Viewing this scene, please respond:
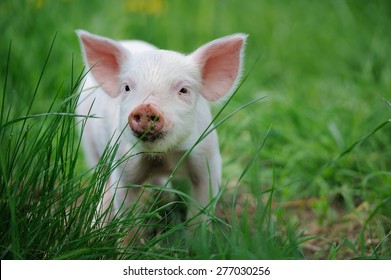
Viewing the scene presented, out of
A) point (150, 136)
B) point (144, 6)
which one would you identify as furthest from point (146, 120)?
point (144, 6)

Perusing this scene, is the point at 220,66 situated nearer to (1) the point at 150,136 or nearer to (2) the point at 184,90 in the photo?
(2) the point at 184,90

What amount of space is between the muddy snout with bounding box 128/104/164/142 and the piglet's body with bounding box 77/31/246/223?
0.06 feet

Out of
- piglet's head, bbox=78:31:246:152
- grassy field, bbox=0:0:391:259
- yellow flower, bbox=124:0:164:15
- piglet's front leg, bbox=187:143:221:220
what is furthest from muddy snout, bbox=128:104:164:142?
yellow flower, bbox=124:0:164:15

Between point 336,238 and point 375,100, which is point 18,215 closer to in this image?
point 336,238

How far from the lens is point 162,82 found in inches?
122

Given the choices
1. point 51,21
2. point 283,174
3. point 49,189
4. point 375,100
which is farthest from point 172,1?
point 49,189

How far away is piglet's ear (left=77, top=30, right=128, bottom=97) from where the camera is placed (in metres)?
3.46

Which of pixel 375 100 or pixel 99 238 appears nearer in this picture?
pixel 99 238

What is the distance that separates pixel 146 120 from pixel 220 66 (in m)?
0.76

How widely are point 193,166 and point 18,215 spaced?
102 cm

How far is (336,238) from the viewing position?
3.97m

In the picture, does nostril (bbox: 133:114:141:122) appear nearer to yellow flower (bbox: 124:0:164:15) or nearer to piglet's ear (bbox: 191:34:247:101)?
piglet's ear (bbox: 191:34:247:101)

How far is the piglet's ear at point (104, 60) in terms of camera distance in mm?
3461

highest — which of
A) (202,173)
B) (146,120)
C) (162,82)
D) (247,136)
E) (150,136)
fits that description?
(162,82)
